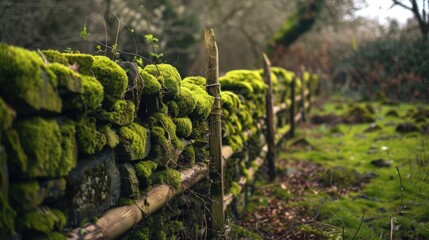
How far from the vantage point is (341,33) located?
956 inches

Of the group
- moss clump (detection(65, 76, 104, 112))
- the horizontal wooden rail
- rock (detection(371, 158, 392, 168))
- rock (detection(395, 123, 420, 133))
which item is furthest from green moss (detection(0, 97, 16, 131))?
rock (detection(395, 123, 420, 133))

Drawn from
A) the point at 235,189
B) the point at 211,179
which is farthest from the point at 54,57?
the point at 235,189

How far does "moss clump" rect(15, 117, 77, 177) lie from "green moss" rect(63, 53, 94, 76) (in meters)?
0.42

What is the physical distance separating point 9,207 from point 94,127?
0.72m

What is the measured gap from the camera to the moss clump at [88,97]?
233 centimetres

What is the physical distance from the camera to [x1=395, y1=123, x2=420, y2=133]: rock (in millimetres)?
9914

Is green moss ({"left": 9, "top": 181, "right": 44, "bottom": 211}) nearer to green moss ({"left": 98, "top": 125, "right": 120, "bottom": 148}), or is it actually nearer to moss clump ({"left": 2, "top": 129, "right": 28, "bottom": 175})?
moss clump ({"left": 2, "top": 129, "right": 28, "bottom": 175})

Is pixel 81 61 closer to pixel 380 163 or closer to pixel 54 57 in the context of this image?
pixel 54 57

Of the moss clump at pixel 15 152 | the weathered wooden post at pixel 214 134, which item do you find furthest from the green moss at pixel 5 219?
the weathered wooden post at pixel 214 134

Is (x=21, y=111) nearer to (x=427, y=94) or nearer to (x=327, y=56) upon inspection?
(x=427, y=94)

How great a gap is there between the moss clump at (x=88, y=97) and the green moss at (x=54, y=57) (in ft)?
0.53

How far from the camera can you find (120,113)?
2.81 metres

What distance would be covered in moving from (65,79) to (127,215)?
0.98 m

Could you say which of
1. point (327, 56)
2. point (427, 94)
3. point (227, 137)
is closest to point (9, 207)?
point (227, 137)
